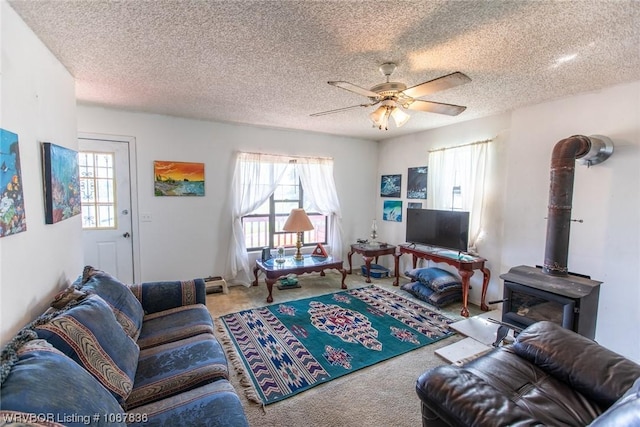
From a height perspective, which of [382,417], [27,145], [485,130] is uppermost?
[485,130]

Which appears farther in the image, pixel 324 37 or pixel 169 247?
pixel 169 247

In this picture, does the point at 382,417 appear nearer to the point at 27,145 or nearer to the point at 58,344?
the point at 58,344

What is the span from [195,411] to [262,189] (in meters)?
3.35

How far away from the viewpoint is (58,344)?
1.25 m

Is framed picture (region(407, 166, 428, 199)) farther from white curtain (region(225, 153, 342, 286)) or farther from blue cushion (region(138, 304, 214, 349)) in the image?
blue cushion (region(138, 304, 214, 349))

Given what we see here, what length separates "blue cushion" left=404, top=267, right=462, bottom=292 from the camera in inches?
141

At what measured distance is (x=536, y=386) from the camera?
4.88 feet

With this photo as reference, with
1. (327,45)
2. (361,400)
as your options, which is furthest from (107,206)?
(361,400)

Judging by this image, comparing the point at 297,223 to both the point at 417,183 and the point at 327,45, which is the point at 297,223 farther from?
the point at 327,45

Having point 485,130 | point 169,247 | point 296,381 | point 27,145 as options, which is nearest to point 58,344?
point 27,145

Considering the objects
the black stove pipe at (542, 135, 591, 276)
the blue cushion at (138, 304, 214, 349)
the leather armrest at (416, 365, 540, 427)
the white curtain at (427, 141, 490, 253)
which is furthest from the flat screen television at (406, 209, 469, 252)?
the blue cushion at (138, 304, 214, 349)

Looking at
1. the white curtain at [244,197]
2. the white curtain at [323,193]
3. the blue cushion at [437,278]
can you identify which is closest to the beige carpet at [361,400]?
the blue cushion at [437,278]

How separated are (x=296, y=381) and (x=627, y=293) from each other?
2.85m

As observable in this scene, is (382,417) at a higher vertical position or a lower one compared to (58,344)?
lower
